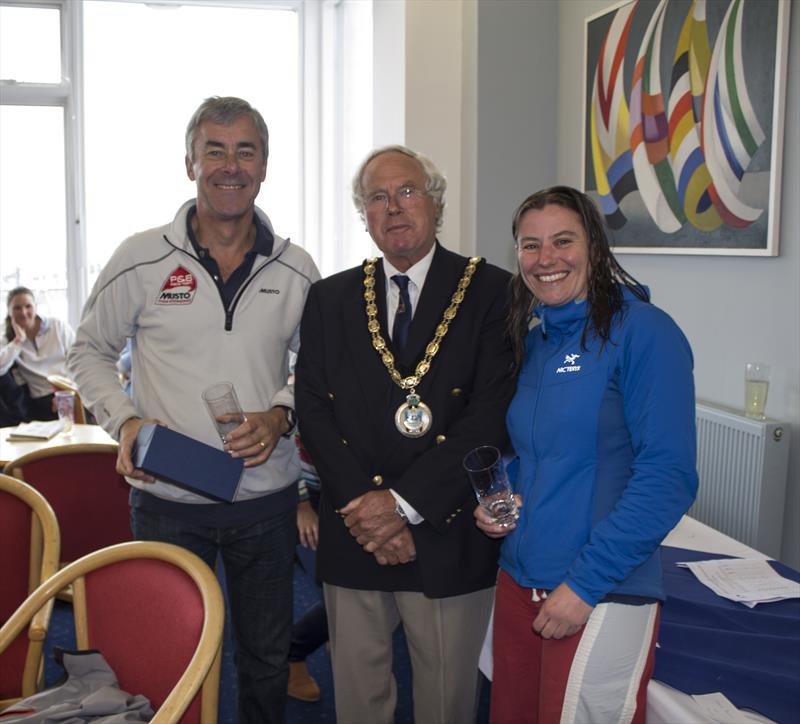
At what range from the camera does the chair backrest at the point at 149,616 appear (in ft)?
4.83

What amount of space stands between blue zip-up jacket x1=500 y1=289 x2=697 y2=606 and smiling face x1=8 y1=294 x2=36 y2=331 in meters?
5.08

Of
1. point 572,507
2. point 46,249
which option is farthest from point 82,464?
point 46,249

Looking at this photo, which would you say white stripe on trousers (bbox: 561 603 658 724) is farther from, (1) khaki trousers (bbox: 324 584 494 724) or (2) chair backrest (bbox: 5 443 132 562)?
(2) chair backrest (bbox: 5 443 132 562)

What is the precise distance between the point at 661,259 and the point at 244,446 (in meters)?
2.50

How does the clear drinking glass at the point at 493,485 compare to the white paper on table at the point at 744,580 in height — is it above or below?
above

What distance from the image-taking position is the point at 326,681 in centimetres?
304

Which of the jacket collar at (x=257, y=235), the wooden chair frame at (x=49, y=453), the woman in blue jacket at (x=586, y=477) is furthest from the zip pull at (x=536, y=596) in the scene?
the wooden chair frame at (x=49, y=453)

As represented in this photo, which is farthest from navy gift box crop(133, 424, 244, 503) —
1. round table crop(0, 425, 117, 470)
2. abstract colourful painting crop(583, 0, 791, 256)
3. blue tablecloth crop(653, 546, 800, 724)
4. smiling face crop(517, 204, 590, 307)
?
abstract colourful painting crop(583, 0, 791, 256)

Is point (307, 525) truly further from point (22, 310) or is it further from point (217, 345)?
point (22, 310)

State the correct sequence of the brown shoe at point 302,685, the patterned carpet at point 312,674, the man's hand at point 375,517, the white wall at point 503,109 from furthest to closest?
the white wall at point 503,109 → the brown shoe at point 302,685 → the patterned carpet at point 312,674 → the man's hand at point 375,517

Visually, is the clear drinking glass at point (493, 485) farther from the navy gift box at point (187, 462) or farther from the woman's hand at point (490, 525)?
the navy gift box at point (187, 462)

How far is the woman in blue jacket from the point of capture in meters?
1.42

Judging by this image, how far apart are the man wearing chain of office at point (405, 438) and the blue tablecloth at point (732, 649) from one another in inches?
16.6

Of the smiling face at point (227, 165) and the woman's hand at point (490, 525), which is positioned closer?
the woman's hand at point (490, 525)
